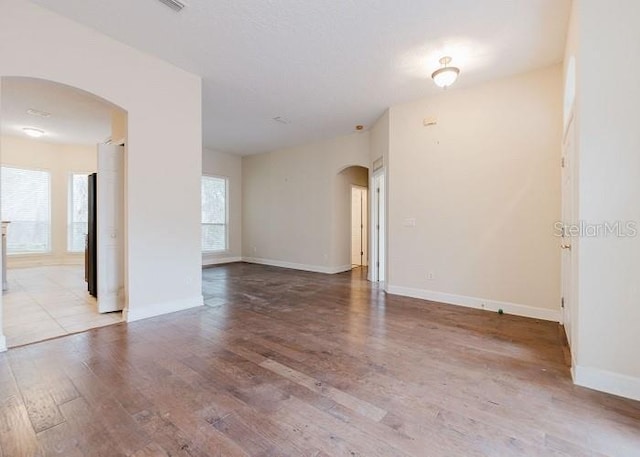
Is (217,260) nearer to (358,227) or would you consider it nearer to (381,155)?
(358,227)

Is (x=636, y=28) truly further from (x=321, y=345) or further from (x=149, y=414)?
(x=149, y=414)

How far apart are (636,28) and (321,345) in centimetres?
340

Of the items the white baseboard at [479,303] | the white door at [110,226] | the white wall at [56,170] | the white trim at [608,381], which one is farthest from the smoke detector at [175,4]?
the white wall at [56,170]

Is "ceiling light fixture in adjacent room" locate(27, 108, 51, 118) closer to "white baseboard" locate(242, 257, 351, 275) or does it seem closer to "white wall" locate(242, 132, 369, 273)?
"white wall" locate(242, 132, 369, 273)

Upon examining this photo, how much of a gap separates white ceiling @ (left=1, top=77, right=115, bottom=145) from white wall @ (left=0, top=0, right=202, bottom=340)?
0.37m

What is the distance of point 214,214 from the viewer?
27.9 ft


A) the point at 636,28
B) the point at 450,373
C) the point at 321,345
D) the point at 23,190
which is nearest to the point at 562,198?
the point at 636,28

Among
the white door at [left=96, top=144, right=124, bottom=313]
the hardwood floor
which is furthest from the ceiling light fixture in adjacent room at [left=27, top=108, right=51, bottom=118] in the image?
the hardwood floor

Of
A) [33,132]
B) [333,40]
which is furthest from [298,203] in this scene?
[33,132]

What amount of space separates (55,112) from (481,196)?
7215 millimetres

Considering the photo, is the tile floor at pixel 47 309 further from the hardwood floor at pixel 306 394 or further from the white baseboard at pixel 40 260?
the white baseboard at pixel 40 260

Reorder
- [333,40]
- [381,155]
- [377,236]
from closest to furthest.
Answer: [333,40]
[381,155]
[377,236]

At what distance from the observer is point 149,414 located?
5.89ft

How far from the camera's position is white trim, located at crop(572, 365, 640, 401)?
1.98 m
